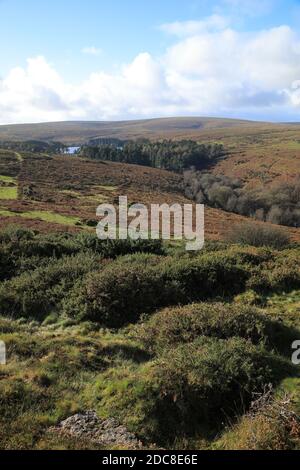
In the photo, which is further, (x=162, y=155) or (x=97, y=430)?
(x=162, y=155)

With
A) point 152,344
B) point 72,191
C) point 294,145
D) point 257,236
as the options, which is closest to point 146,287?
point 152,344

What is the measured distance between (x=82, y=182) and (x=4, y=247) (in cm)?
5148

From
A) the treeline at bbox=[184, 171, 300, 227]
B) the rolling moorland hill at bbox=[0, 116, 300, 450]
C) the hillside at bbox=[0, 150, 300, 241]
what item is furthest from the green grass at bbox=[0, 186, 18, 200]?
the treeline at bbox=[184, 171, 300, 227]

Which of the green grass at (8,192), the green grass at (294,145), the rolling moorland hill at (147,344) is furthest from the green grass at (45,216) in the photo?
the green grass at (294,145)

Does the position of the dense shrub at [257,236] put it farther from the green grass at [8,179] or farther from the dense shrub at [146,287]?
the green grass at [8,179]

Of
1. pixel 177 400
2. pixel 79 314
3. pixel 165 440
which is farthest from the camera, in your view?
pixel 79 314

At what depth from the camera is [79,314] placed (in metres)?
12.6

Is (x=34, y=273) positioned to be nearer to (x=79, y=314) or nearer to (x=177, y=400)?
(x=79, y=314)

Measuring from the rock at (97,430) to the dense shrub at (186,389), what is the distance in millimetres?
204

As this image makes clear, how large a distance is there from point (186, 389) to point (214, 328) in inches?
111

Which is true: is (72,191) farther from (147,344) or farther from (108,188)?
(147,344)

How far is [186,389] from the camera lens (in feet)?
27.0

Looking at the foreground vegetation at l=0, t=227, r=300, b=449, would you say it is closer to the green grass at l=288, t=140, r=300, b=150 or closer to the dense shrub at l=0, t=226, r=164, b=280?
the dense shrub at l=0, t=226, r=164, b=280
